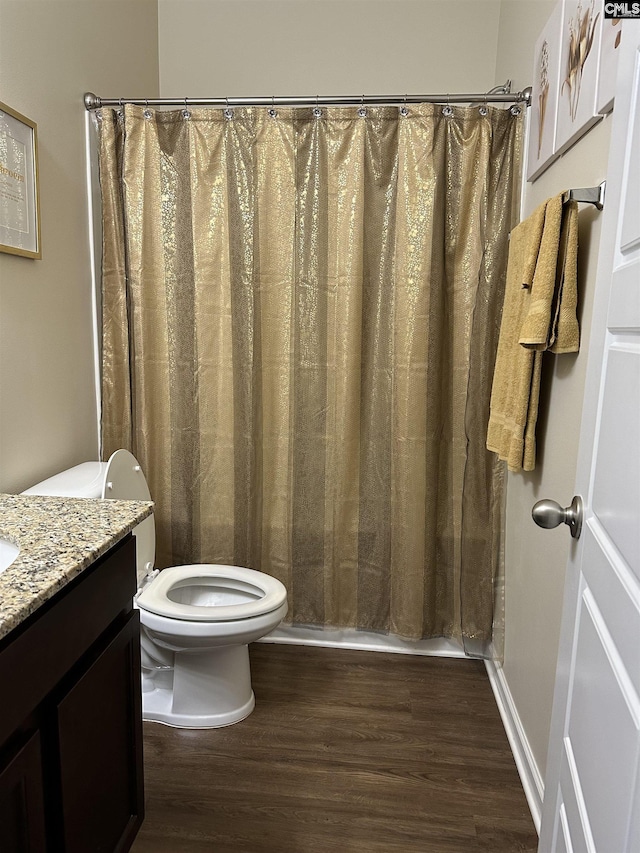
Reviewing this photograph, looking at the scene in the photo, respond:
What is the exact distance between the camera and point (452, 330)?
2.22 meters

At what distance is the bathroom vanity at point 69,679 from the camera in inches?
35.4

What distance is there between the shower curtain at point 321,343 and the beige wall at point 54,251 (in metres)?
0.12

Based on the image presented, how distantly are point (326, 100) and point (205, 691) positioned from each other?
1.95 metres

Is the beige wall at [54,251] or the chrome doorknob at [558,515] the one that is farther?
the beige wall at [54,251]

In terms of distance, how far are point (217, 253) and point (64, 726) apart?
163 centimetres

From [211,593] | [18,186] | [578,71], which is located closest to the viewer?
[578,71]

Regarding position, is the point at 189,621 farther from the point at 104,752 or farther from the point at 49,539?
the point at 49,539

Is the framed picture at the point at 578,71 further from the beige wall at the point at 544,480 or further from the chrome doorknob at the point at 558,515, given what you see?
the chrome doorknob at the point at 558,515

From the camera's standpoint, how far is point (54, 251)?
6.37 ft

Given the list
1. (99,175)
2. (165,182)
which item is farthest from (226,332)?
(99,175)

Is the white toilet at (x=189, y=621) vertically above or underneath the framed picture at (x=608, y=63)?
underneath

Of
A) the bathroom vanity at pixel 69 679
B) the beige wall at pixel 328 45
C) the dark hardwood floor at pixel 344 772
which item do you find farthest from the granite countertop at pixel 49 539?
the beige wall at pixel 328 45

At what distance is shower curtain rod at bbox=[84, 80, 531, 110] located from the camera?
203cm

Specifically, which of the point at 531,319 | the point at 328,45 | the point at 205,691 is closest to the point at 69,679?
the point at 205,691
